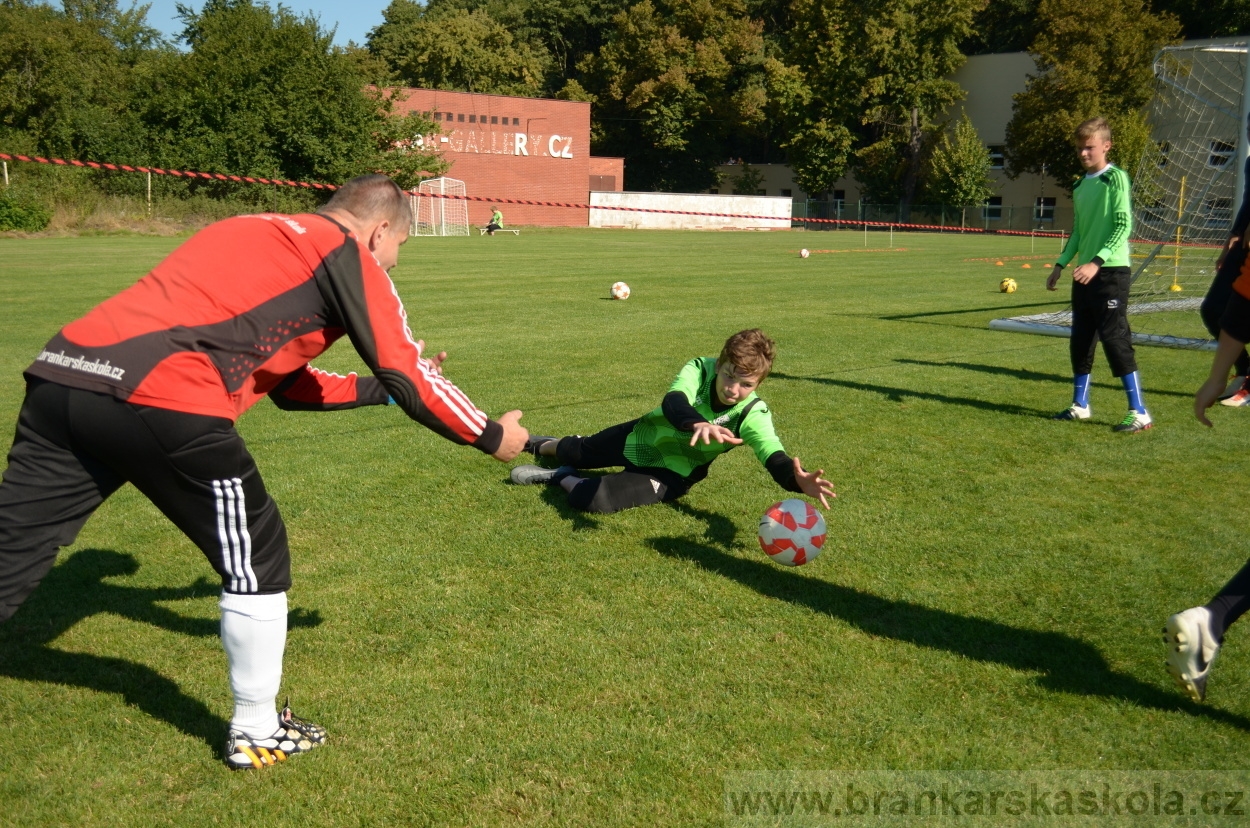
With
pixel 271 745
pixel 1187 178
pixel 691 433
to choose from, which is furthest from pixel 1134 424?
pixel 1187 178

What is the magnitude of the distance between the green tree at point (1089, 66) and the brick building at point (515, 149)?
24.9 metres

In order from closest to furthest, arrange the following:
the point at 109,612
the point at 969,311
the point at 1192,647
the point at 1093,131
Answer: the point at 1192,647
the point at 109,612
the point at 1093,131
the point at 969,311

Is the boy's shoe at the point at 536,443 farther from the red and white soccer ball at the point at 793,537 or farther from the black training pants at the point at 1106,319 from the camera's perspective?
the black training pants at the point at 1106,319

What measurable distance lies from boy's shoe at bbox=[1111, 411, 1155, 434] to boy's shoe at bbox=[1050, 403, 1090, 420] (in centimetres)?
31

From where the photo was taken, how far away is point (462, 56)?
67.4m

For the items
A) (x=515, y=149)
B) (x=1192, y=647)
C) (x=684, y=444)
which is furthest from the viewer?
(x=515, y=149)

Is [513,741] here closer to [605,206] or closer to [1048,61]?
[605,206]

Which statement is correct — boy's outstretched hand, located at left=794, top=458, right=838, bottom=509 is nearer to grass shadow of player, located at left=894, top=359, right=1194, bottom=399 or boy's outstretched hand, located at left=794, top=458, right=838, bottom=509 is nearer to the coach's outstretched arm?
the coach's outstretched arm

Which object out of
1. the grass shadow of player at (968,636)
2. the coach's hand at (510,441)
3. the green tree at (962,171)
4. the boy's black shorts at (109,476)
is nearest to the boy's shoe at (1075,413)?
the grass shadow of player at (968,636)

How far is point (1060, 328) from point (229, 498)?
12.4m

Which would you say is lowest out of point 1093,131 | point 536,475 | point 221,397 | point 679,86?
point 536,475

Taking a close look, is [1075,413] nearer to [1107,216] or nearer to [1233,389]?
[1107,216]

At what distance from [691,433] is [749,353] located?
2.11 ft

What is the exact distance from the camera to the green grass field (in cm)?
335
